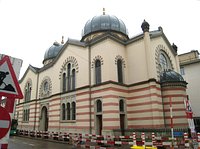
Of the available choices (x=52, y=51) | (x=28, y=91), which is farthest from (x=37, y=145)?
(x=52, y=51)

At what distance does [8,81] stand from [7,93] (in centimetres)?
23

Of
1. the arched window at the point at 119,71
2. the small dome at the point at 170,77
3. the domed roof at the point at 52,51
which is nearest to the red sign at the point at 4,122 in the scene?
the arched window at the point at 119,71

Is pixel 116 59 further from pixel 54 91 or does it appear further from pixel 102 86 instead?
pixel 54 91

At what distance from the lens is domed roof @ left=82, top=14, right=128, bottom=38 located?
23500mm

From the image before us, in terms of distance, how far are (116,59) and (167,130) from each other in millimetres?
8433

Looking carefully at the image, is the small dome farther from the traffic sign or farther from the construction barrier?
the traffic sign

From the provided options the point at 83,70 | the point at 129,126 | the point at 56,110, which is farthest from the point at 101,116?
the point at 56,110

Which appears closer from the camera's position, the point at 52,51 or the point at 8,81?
the point at 8,81

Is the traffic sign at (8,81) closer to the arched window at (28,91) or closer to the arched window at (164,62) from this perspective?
the arched window at (164,62)

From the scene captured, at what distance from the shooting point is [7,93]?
3436mm

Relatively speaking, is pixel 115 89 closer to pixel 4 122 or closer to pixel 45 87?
pixel 45 87

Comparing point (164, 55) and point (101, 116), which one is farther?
point (164, 55)

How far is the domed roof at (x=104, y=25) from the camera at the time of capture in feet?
77.1

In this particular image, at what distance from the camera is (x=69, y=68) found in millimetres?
23000
